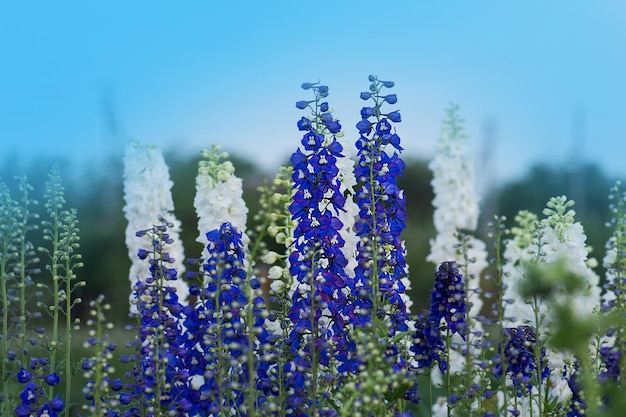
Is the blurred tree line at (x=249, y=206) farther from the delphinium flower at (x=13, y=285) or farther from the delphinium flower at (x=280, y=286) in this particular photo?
the delphinium flower at (x=13, y=285)

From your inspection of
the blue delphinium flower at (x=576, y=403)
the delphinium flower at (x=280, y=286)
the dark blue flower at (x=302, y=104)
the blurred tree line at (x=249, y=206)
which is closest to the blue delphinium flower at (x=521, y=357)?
the blue delphinium flower at (x=576, y=403)

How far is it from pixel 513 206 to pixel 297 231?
16.7 m

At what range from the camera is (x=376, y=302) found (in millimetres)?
4250

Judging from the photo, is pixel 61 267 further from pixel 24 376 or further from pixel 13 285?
pixel 24 376

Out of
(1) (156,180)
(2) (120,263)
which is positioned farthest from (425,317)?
(2) (120,263)

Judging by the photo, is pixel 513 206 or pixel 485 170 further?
pixel 513 206

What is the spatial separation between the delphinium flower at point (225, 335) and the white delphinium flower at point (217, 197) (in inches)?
57.3

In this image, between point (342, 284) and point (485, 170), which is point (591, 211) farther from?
point (342, 284)

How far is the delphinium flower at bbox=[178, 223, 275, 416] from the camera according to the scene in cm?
411

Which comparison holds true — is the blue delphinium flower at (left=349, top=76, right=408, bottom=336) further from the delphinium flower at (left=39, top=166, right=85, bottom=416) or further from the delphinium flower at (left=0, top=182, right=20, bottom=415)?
the delphinium flower at (left=0, top=182, right=20, bottom=415)

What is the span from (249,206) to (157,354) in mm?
13837

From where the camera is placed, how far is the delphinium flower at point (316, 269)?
4.27 meters

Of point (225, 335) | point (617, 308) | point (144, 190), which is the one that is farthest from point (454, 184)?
point (225, 335)

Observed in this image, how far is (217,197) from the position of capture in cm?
626
